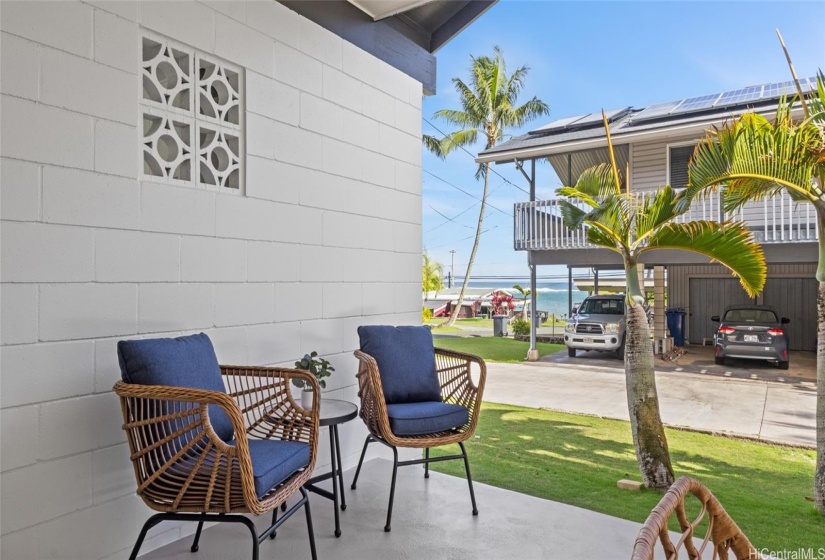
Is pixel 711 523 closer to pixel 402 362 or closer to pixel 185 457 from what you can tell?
pixel 185 457

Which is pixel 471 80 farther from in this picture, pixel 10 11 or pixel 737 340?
pixel 10 11

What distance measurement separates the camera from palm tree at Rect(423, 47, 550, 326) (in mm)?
15773

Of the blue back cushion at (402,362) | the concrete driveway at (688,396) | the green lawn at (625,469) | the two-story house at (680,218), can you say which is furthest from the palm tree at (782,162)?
the two-story house at (680,218)

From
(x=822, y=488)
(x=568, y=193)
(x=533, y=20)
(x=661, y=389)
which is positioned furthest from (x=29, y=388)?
(x=533, y=20)

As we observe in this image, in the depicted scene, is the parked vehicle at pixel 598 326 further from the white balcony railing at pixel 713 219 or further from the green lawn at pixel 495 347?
the white balcony railing at pixel 713 219

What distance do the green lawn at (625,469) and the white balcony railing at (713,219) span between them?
2.90 meters

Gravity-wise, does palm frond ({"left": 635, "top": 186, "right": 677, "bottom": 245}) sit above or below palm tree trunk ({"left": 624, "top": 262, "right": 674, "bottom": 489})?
above

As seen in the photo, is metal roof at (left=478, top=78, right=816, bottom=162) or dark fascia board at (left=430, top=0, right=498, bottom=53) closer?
dark fascia board at (left=430, top=0, right=498, bottom=53)

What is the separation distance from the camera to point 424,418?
2.81 metres

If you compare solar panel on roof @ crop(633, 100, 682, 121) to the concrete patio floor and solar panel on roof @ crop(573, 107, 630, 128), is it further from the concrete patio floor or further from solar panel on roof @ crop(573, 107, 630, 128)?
the concrete patio floor

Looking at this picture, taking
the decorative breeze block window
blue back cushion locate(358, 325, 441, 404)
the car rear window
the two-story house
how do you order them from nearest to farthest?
1. the decorative breeze block window
2. blue back cushion locate(358, 325, 441, 404)
3. the two-story house
4. the car rear window

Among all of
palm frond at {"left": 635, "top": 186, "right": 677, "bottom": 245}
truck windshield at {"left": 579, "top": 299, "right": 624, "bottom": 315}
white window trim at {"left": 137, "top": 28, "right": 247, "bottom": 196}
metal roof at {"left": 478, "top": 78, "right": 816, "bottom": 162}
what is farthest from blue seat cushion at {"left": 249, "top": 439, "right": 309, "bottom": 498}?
truck windshield at {"left": 579, "top": 299, "right": 624, "bottom": 315}

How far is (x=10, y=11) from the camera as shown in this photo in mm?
2016

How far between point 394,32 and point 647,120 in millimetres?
6773
